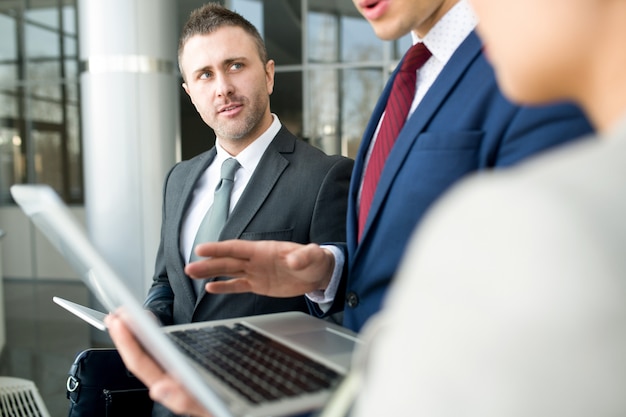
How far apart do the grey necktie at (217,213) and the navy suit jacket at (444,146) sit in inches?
32.2

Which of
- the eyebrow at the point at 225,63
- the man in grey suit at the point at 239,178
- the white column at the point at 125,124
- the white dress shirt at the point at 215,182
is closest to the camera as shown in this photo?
the man in grey suit at the point at 239,178

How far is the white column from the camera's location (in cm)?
512

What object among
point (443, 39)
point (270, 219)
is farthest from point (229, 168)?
point (443, 39)

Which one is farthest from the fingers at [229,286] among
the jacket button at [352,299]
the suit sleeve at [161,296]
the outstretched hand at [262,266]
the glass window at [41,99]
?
the glass window at [41,99]

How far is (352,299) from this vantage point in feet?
4.25

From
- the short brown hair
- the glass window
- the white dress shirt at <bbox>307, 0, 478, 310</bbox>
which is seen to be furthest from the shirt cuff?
the glass window

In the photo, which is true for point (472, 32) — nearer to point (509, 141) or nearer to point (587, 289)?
point (509, 141)

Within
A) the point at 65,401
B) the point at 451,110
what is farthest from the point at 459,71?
the point at 65,401

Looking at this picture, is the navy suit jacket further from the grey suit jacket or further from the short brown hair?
the short brown hair

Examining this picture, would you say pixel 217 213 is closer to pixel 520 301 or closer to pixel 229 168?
pixel 229 168

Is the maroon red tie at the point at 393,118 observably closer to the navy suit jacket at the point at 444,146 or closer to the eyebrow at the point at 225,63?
the navy suit jacket at the point at 444,146

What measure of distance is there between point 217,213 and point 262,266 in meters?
0.78

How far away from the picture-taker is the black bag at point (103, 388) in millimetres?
1829

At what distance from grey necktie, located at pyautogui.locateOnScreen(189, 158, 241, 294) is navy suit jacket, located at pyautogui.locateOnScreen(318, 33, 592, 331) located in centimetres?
82
